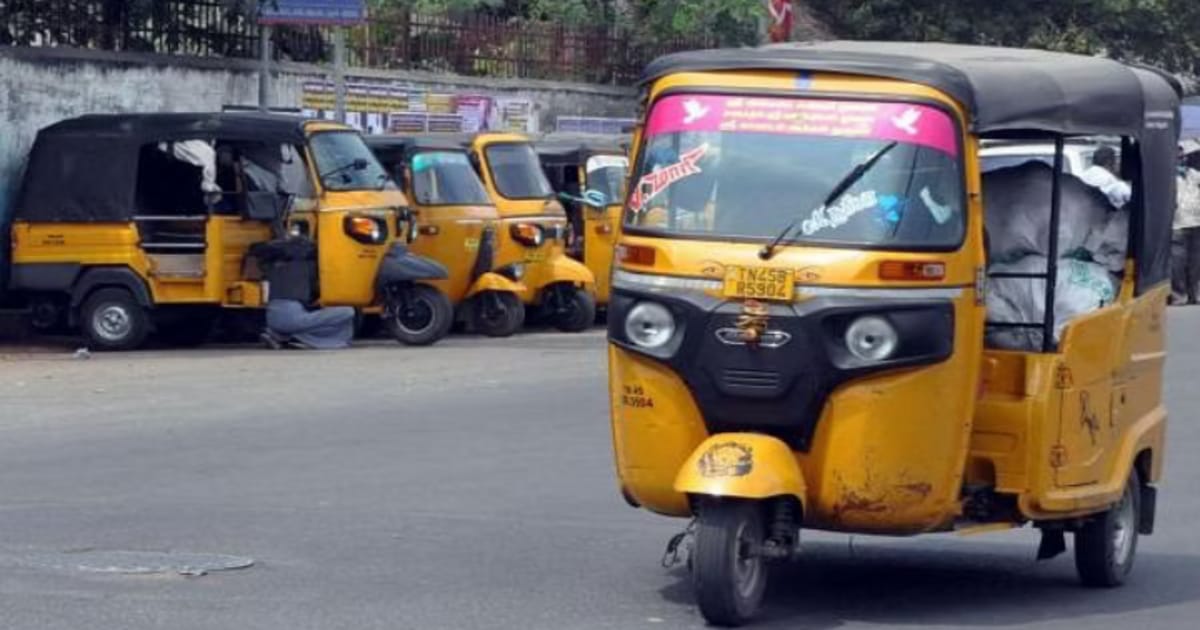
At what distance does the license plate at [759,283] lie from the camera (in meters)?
8.45

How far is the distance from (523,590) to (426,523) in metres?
1.84

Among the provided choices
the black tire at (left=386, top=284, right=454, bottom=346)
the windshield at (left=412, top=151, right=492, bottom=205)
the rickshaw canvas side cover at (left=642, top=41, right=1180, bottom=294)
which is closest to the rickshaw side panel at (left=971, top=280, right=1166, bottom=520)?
the rickshaw canvas side cover at (left=642, top=41, right=1180, bottom=294)

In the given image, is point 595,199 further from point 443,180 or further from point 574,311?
point 443,180

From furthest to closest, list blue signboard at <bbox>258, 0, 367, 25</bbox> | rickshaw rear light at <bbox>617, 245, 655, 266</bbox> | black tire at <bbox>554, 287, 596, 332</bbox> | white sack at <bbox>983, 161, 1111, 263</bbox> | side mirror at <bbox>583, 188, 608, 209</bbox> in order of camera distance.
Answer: side mirror at <bbox>583, 188, 608, 209</bbox>, blue signboard at <bbox>258, 0, 367, 25</bbox>, black tire at <bbox>554, 287, 596, 332</bbox>, white sack at <bbox>983, 161, 1111, 263</bbox>, rickshaw rear light at <bbox>617, 245, 655, 266</bbox>

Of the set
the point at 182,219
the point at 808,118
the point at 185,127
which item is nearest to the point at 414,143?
the point at 185,127

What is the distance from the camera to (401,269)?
21219 mm

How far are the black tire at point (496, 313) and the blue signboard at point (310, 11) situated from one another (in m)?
3.80

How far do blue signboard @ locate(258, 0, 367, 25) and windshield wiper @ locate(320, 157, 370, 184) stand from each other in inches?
148

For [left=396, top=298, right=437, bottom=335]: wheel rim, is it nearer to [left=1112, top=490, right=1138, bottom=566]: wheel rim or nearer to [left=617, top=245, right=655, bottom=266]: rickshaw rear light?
[left=1112, top=490, right=1138, bottom=566]: wheel rim

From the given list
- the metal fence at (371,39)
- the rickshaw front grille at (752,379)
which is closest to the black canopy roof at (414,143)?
the metal fence at (371,39)

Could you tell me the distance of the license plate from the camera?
27.7 feet

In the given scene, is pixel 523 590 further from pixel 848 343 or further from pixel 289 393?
pixel 289 393

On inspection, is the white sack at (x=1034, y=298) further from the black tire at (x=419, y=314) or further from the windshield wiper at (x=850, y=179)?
the black tire at (x=419, y=314)

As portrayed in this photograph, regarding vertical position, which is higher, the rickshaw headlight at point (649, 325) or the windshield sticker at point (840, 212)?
the windshield sticker at point (840, 212)
